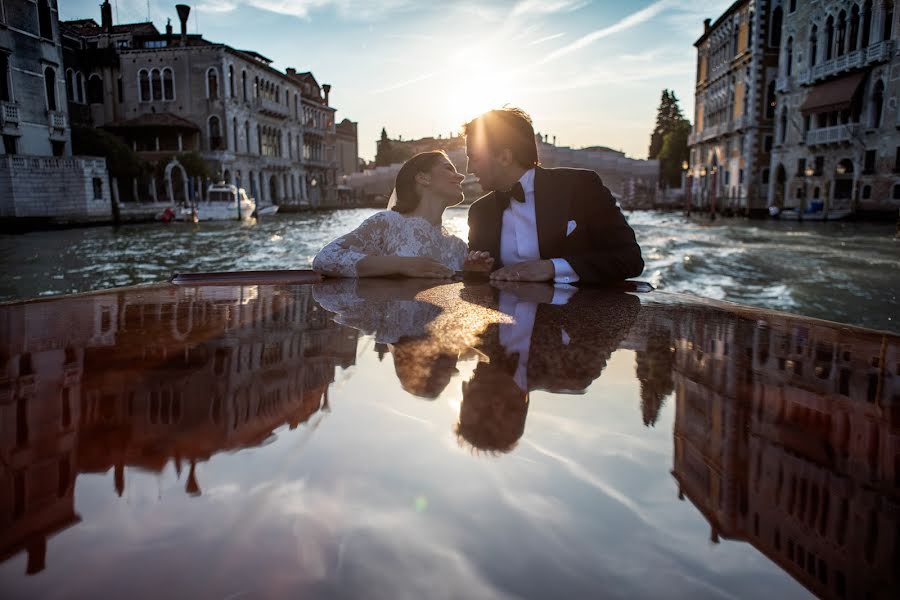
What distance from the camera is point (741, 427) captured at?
1.89 feet

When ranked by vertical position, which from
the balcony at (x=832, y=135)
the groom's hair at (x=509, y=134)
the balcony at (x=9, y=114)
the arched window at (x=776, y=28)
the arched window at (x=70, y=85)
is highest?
the arched window at (x=776, y=28)

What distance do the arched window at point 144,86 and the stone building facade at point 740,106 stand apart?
19495mm

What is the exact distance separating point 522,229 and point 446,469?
1.67 metres

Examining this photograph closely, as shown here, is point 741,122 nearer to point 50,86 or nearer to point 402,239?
point 50,86

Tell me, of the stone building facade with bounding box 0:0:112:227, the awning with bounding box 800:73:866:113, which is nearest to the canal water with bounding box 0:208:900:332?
the stone building facade with bounding box 0:0:112:227

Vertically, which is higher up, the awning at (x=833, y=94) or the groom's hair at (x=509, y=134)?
the awning at (x=833, y=94)

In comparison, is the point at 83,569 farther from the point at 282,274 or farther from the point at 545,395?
the point at 282,274

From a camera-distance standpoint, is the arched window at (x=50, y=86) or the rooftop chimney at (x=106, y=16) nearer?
the arched window at (x=50, y=86)

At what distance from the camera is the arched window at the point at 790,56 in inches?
728

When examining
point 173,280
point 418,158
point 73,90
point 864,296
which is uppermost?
point 73,90

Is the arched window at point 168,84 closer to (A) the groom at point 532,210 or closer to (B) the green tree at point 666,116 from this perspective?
(A) the groom at point 532,210

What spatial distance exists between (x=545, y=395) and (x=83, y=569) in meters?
0.45

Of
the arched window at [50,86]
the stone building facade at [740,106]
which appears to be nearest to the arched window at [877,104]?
the stone building facade at [740,106]

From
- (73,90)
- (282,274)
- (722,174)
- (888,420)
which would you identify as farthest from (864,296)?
(73,90)
